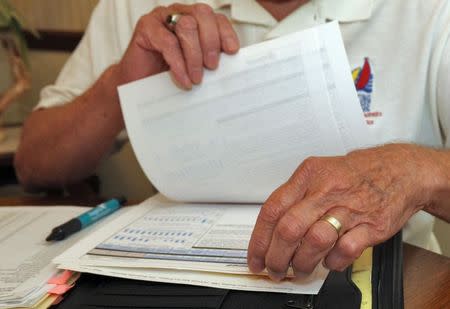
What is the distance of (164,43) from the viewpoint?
0.80m

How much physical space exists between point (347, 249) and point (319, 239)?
0.03 metres

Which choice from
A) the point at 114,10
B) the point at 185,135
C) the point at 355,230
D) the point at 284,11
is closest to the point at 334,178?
the point at 355,230

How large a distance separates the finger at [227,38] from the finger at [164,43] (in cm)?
6

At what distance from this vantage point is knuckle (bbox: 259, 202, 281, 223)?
1.71ft

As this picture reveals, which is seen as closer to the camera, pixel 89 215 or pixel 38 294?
pixel 38 294

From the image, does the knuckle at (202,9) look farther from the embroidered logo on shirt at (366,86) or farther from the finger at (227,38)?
the embroidered logo on shirt at (366,86)

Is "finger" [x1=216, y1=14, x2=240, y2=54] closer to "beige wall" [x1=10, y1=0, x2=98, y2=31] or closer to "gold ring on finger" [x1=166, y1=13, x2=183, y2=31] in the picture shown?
"gold ring on finger" [x1=166, y1=13, x2=183, y2=31]

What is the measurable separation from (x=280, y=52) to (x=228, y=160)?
165mm

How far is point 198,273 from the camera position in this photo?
1.84 feet

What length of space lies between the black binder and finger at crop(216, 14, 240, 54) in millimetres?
341

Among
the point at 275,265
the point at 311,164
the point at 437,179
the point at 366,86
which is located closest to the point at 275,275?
the point at 275,265

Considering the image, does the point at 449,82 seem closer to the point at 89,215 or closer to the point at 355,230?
the point at 355,230

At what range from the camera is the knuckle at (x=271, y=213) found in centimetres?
52

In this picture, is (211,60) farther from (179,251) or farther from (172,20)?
(179,251)
